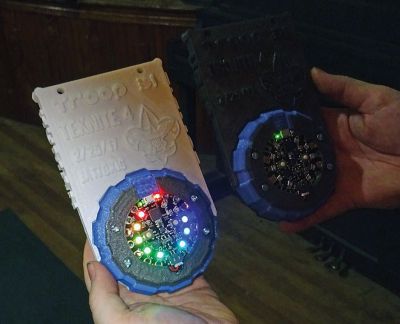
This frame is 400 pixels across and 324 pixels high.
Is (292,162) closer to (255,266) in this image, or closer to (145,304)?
(145,304)

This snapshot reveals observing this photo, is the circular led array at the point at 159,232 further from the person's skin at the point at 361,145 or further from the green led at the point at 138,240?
the person's skin at the point at 361,145

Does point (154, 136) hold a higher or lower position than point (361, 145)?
higher

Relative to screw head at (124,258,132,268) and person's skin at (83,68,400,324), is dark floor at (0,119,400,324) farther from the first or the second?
screw head at (124,258,132,268)

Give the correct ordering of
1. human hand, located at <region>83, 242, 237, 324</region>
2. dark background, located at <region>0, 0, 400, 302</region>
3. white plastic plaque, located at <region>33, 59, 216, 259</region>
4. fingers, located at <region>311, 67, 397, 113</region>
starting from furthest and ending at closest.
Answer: dark background, located at <region>0, 0, 400, 302</region> < fingers, located at <region>311, 67, 397, 113</region> < white plastic plaque, located at <region>33, 59, 216, 259</region> < human hand, located at <region>83, 242, 237, 324</region>

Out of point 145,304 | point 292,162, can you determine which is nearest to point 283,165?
point 292,162

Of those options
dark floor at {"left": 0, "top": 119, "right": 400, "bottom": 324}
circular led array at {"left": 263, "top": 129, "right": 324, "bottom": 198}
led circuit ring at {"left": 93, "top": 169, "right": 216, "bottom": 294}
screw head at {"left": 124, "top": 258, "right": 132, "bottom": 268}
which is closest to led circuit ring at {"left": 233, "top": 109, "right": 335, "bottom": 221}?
circular led array at {"left": 263, "top": 129, "right": 324, "bottom": 198}

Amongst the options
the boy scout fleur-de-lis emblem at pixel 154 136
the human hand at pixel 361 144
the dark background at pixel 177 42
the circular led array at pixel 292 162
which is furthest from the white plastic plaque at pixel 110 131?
the dark background at pixel 177 42

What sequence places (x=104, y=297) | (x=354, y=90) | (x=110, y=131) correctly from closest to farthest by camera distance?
(x=104, y=297), (x=110, y=131), (x=354, y=90)
